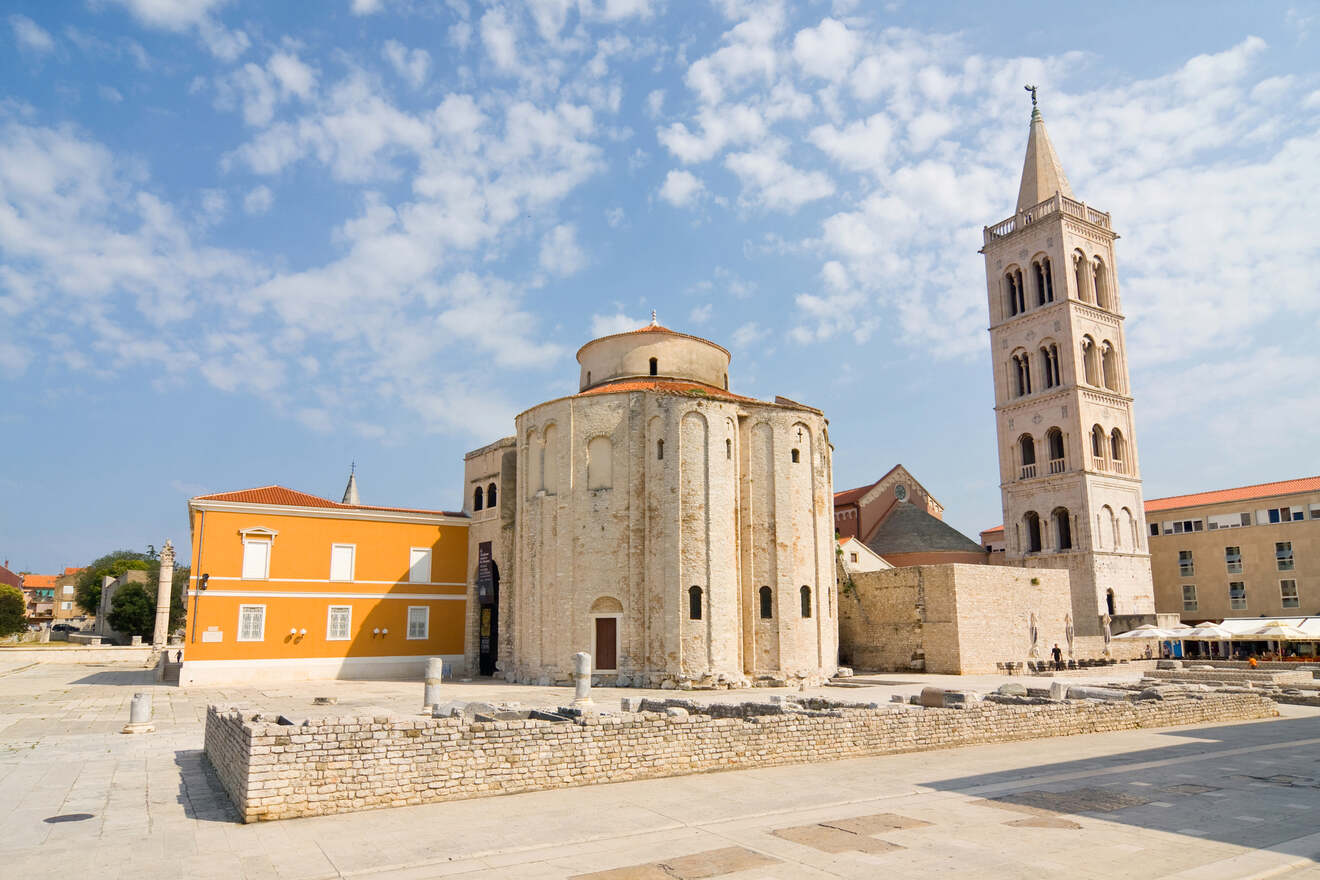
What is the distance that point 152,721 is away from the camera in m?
20.0

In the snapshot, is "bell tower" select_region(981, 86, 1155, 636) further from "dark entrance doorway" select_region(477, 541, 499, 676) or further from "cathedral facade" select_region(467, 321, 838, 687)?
"dark entrance doorway" select_region(477, 541, 499, 676)

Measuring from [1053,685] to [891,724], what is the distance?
7.00 metres

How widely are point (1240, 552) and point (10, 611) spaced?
287ft

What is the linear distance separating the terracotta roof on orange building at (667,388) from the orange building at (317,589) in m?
10.3

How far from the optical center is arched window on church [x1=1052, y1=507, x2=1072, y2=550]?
49875 millimetres

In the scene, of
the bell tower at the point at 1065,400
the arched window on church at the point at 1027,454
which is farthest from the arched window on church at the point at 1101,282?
the arched window on church at the point at 1027,454

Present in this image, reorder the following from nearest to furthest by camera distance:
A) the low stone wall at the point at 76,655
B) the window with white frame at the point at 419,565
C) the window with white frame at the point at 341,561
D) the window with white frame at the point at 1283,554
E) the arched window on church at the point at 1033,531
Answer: the window with white frame at the point at 341,561 → the window with white frame at the point at 419,565 → the low stone wall at the point at 76,655 → the window with white frame at the point at 1283,554 → the arched window on church at the point at 1033,531

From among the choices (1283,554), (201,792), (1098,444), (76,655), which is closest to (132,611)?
(76,655)

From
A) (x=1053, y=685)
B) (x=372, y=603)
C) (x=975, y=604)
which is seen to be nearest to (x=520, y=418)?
(x=372, y=603)

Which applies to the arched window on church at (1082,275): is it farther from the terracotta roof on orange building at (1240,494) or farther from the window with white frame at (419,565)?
the window with white frame at (419,565)

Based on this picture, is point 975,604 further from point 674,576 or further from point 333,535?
point 333,535

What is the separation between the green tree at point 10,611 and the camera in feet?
211

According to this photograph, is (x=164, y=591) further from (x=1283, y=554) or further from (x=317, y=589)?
(x=1283, y=554)

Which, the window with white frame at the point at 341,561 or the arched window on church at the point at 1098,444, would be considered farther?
the arched window on church at the point at 1098,444
